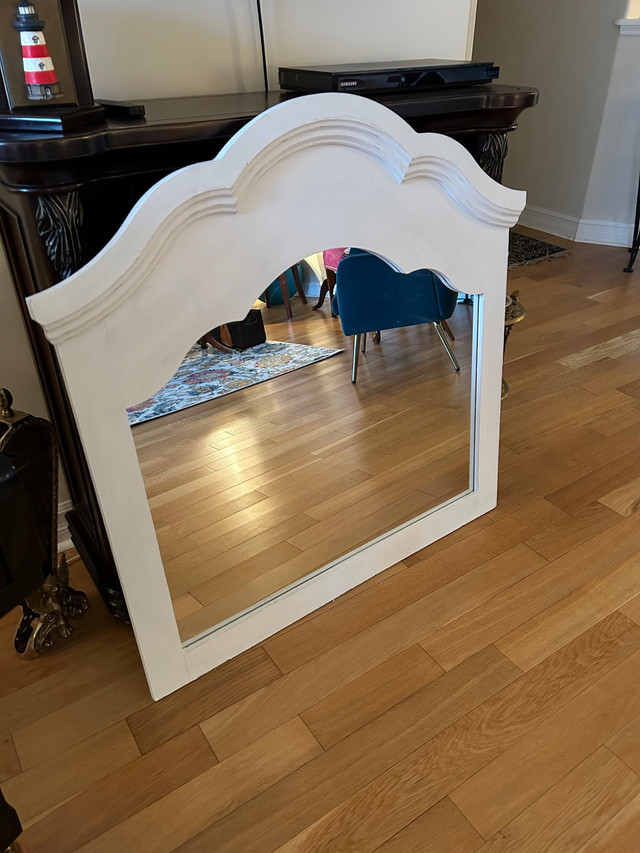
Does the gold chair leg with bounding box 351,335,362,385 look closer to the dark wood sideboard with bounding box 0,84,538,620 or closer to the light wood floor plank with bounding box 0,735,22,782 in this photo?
A: the dark wood sideboard with bounding box 0,84,538,620

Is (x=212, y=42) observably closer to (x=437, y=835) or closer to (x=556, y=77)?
(x=437, y=835)

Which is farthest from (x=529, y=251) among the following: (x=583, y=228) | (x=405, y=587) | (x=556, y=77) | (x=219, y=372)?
(x=219, y=372)

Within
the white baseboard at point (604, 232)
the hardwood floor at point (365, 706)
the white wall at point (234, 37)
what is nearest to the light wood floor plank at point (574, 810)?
the hardwood floor at point (365, 706)

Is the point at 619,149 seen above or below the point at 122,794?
above

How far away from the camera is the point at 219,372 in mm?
1348

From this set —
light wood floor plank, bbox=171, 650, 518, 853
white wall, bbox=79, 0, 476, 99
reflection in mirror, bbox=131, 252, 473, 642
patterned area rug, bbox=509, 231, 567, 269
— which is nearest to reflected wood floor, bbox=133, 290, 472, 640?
reflection in mirror, bbox=131, 252, 473, 642

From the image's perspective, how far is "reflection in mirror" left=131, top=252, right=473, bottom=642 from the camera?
134cm

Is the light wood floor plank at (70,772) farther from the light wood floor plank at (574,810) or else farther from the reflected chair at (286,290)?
the reflected chair at (286,290)

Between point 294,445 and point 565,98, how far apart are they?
3.07 meters

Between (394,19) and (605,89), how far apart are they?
2280 millimetres

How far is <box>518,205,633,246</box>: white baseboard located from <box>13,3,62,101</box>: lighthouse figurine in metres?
3.18

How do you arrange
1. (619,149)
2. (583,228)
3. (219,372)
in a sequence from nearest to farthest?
(219,372) < (619,149) < (583,228)

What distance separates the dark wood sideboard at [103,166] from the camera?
0.96 meters

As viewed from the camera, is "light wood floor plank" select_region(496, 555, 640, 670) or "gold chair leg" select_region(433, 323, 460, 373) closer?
"light wood floor plank" select_region(496, 555, 640, 670)
